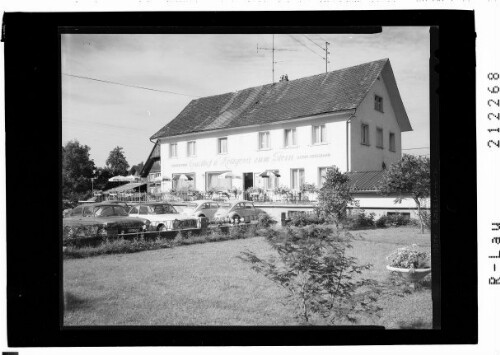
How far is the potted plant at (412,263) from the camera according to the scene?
13.2 ft

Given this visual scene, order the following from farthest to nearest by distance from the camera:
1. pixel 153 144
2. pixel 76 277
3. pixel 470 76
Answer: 1. pixel 153 144
2. pixel 76 277
3. pixel 470 76

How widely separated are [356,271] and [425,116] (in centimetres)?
152

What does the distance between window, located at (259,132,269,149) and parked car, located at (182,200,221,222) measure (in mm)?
701

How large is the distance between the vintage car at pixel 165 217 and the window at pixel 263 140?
0.93 meters

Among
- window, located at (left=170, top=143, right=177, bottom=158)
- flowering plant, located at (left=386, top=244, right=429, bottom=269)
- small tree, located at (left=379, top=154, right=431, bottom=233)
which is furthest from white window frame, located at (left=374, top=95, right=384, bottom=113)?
window, located at (left=170, top=143, right=177, bottom=158)

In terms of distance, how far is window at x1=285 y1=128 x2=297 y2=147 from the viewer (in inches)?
167

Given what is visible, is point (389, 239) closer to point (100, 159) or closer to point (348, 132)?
point (348, 132)

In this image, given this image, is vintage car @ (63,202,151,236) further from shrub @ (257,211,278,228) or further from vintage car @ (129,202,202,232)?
shrub @ (257,211,278,228)

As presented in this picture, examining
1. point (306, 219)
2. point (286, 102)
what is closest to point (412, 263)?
point (306, 219)

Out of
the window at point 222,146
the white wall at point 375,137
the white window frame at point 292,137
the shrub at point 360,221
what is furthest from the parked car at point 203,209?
the white wall at point 375,137

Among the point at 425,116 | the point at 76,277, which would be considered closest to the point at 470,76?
the point at 425,116

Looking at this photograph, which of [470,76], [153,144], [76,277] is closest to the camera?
[470,76]

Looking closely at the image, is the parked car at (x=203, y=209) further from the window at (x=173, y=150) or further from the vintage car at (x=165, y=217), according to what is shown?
the window at (x=173, y=150)

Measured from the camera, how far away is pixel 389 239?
163 inches
